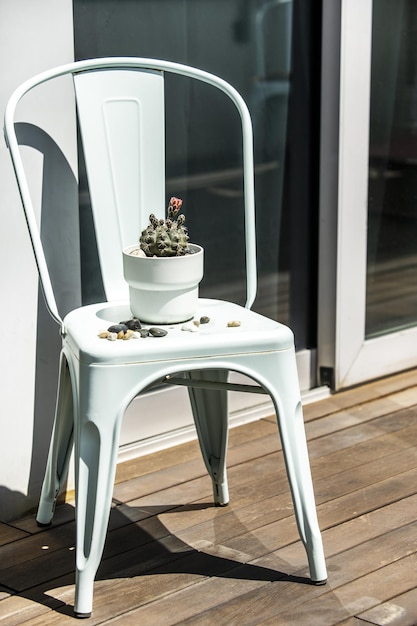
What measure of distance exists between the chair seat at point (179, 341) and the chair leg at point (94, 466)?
6 cm

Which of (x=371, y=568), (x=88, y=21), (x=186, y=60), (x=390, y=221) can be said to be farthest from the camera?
(x=390, y=221)

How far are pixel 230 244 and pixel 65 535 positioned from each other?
0.92 m

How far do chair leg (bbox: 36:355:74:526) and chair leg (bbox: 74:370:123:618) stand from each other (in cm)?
28

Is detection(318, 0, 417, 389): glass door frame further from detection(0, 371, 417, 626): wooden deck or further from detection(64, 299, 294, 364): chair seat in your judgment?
detection(64, 299, 294, 364): chair seat

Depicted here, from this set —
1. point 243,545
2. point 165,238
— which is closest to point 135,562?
point 243,545

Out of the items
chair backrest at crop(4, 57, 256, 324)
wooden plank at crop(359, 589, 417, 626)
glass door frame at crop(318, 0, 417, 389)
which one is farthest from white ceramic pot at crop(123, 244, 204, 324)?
glass door frame at crop(318, 0, 417, 389)

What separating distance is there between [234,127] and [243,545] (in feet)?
3.56

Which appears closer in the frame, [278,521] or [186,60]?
[278,521]

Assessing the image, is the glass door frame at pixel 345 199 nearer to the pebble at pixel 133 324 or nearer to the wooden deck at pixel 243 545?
the wooden deck at pixel 243 545

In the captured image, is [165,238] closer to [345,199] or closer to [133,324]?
[133,324]

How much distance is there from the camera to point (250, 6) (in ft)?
8.36

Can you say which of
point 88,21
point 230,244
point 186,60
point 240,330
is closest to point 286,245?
point 230,244

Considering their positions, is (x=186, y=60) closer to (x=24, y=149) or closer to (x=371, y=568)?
(x=24, y=149)

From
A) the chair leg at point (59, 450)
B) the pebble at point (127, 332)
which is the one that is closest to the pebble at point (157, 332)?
the pebble at point (127, 332)
